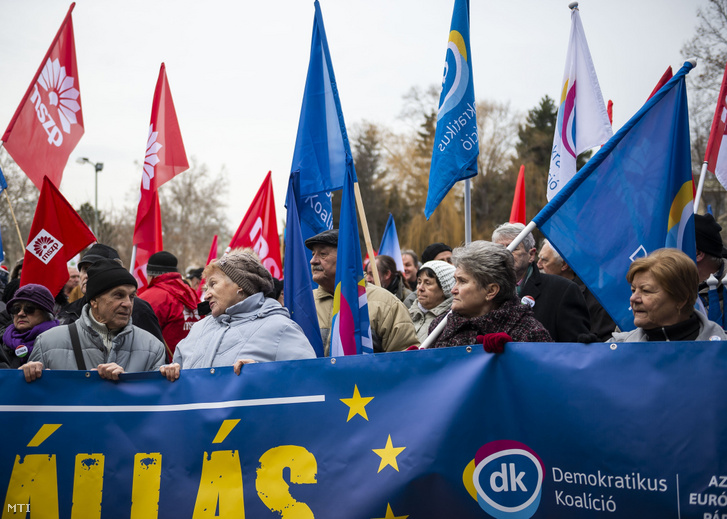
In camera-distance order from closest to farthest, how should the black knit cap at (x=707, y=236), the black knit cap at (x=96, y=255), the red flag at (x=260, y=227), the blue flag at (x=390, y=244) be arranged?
the black knit cap at (x=707, y=236)
the black knit cap at (x=96, y=255)
the red flag at (x=260, y=227)
the blue flag at (x=390, y=244)

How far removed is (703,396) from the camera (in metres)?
2.66

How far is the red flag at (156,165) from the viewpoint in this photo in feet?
24.2

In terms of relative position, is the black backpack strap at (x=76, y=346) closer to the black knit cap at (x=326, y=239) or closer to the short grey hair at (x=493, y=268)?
the black knit cap at (x=326, y=239)

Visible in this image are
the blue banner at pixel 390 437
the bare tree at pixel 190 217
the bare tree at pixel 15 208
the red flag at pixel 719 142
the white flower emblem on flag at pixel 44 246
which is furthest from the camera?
the bare tree at pixel 190 217

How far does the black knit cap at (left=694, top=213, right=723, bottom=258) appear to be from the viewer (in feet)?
15.2

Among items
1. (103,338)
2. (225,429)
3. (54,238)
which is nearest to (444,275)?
(225,429)

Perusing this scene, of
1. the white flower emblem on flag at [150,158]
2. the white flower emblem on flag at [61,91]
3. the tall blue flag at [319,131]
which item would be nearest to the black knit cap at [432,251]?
the white flower emblem on flag at [150,158]

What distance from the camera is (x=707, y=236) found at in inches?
182

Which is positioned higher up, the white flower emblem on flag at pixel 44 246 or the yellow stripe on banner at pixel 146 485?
the white flower emblem on flag at pixel 44 246

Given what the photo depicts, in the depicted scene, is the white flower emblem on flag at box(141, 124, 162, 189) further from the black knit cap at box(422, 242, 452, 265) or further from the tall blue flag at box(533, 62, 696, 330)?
the tall blue flag at box(533, 62, 696, 330)

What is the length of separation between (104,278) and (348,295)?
4.75ft

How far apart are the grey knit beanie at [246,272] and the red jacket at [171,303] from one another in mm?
2313

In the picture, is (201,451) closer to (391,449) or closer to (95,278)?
(391,449)

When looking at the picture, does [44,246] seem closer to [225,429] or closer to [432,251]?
[225,429]
